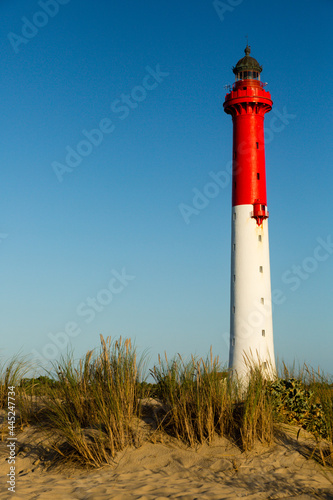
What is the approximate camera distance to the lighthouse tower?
83.6 feet

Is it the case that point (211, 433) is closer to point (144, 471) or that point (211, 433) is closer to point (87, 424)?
point (144, 471)

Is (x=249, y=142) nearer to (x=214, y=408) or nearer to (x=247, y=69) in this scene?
(x=247, y=69)

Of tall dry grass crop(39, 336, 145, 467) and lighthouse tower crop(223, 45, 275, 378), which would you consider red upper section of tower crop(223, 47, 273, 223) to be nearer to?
lighthouse tower crop(223, 45, 275, 378)

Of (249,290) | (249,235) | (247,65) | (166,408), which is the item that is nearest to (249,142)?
(249,235)

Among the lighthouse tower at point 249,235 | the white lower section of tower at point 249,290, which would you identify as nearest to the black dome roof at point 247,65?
the lighthouse tower at point 249,235

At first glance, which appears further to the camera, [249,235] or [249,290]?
[249,235]

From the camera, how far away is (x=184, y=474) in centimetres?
800

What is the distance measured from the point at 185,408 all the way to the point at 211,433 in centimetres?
66

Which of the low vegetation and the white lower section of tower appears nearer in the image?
the low vegetation

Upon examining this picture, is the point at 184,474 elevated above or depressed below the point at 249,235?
below

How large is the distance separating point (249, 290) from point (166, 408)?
17.0 metres

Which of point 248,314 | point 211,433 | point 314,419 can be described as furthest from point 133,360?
point 248,314

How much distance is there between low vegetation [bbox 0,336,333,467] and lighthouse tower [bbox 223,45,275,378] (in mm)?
15126

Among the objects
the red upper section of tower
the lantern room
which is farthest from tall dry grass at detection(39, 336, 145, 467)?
the lantern room
